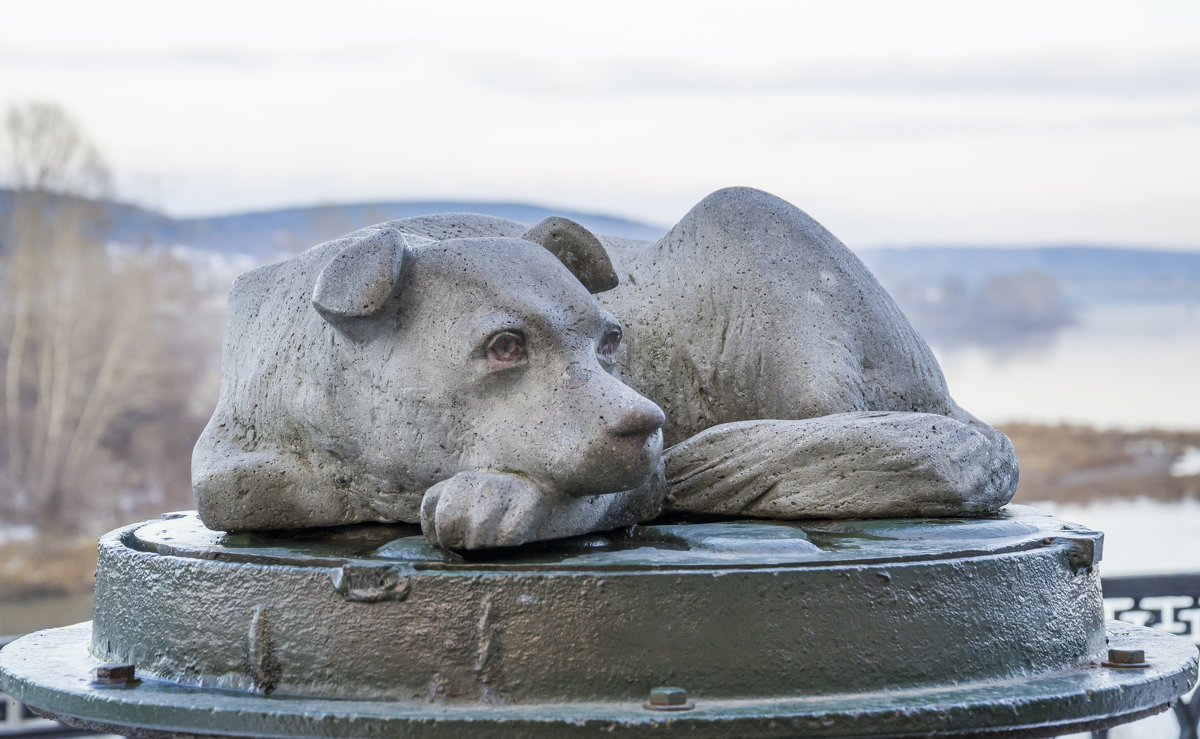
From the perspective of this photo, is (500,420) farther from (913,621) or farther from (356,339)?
(913,621)

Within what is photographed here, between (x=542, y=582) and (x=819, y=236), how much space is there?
1.77m

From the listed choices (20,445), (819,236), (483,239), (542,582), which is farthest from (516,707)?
(20,445)

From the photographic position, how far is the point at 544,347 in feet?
10.8

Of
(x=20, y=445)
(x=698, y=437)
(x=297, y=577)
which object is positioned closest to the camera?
(x=297, y=577)

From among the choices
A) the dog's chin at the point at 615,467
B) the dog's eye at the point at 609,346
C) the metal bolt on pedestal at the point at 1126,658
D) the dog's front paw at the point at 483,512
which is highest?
the dog's eye at the point at 609,346

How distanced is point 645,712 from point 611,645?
0.15 m

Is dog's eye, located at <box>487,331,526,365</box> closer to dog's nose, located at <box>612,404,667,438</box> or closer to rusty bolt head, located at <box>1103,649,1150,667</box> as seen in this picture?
dog's nose, located at <box>612,404,667,438</box>

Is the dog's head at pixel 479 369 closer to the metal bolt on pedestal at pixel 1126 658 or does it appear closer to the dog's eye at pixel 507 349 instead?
the dog's eye at pixel 507 349

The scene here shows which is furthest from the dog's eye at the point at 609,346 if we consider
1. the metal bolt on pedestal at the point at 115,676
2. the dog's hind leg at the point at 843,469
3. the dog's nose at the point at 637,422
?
the metal bolt on pedestal at the point at 115,676

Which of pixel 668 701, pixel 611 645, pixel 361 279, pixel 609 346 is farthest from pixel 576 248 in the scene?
pixel 668 701

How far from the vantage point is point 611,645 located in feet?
9.68

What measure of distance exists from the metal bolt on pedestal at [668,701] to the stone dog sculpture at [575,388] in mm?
452

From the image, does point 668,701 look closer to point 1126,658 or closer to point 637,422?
point 637,422

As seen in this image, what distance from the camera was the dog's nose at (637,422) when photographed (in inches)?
124
